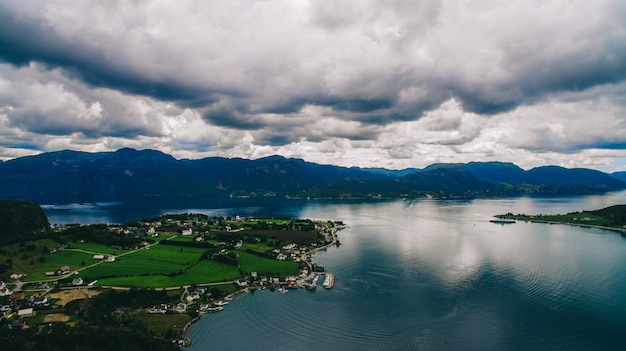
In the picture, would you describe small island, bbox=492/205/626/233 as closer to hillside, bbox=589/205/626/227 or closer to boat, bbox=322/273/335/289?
hillside, bbox=589/205/626/227

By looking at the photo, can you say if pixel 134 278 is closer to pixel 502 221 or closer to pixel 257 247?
pixel 257 247

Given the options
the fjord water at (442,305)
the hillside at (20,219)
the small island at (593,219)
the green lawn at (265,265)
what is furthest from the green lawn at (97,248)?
the small island at (593,219)

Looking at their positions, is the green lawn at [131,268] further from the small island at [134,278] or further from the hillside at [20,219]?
the hillside at [20,219]

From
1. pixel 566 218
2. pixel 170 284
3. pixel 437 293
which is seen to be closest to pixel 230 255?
pixel 170 284

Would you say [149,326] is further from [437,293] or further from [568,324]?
[568,324]

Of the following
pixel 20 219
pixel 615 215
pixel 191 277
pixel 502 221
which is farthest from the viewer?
pixel 502 221

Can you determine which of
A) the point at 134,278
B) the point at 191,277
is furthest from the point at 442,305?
the point at 134,278

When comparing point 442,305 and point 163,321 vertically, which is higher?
point 442,305

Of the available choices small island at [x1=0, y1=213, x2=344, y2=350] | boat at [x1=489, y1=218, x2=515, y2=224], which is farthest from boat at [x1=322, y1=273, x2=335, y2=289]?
boat at [x1=489, y1=218, x2=515, y2=224]
